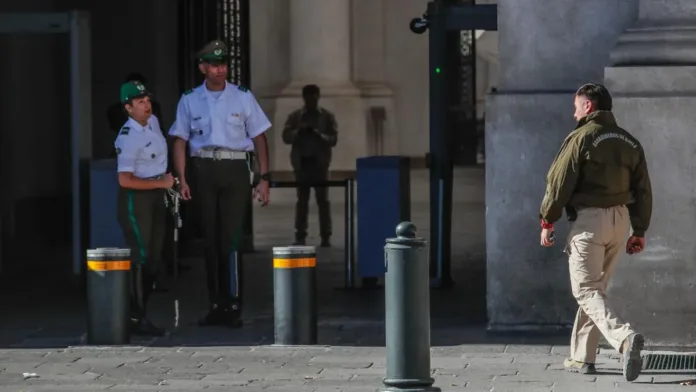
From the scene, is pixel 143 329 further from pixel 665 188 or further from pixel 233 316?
pixel 665 188

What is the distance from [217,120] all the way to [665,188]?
2965 mm

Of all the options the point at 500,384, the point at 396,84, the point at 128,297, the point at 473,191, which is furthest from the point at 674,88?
the point at 396,84

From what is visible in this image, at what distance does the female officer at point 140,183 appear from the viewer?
38.5 ft

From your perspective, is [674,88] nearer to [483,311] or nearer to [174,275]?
[483,311]

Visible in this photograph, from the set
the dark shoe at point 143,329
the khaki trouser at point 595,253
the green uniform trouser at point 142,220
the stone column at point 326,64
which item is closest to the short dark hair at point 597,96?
the khaki trouser at point 595,253

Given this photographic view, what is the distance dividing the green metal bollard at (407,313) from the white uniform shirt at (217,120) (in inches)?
126

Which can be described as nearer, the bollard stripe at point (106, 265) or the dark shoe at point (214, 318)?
the bollard stripe at point (106, 265)

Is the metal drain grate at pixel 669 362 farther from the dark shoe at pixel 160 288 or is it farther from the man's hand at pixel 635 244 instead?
the dark shoe at pixel 160 288

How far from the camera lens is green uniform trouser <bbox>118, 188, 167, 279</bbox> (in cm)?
1177

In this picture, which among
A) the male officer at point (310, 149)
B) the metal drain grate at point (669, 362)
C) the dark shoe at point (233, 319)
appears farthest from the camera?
the male officer at point (310, 149)

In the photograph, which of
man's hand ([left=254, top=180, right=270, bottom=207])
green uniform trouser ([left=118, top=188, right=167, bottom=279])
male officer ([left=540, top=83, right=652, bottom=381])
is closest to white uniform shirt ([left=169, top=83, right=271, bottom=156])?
man's hand ([left=254, top=180, right=270, bottom=207])

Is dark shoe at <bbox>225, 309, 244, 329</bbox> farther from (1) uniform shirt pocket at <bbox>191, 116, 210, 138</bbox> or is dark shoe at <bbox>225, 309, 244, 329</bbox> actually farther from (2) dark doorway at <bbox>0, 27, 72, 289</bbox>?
(2) dark doorway at <bbox>0, 27, 72, 289</bbox>

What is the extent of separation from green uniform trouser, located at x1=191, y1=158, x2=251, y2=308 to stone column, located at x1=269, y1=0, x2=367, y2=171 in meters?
18.0

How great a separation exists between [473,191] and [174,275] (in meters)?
12.4
